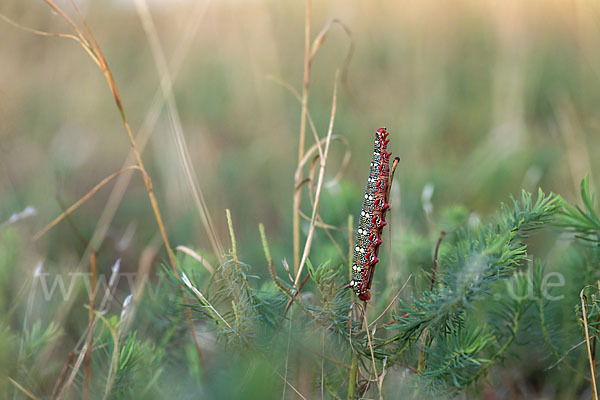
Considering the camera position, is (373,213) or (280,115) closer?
(373,213)

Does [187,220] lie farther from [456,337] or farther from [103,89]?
[103,89]

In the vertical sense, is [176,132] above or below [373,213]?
above

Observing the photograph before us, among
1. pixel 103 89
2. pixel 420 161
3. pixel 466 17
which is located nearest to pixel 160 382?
pixel 420 161

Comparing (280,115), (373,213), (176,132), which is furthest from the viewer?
(280,115)

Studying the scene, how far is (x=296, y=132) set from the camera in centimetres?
267

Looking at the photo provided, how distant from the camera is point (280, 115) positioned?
2.76 metres

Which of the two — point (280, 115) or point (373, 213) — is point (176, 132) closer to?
point (373, 213)

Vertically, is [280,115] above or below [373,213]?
above

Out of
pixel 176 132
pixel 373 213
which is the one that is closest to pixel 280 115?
pixel 176 132

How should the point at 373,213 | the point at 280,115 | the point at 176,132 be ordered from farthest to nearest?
the point at 280,115 → the point at 176,132 → the point at 373,213

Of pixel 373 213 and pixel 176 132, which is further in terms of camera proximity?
pixel 176 132

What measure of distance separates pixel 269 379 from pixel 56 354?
1.00 meters

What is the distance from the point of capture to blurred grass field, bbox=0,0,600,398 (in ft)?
5.97

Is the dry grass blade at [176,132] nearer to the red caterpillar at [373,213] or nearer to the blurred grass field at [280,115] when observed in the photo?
the blurred grass field at [280,115]
